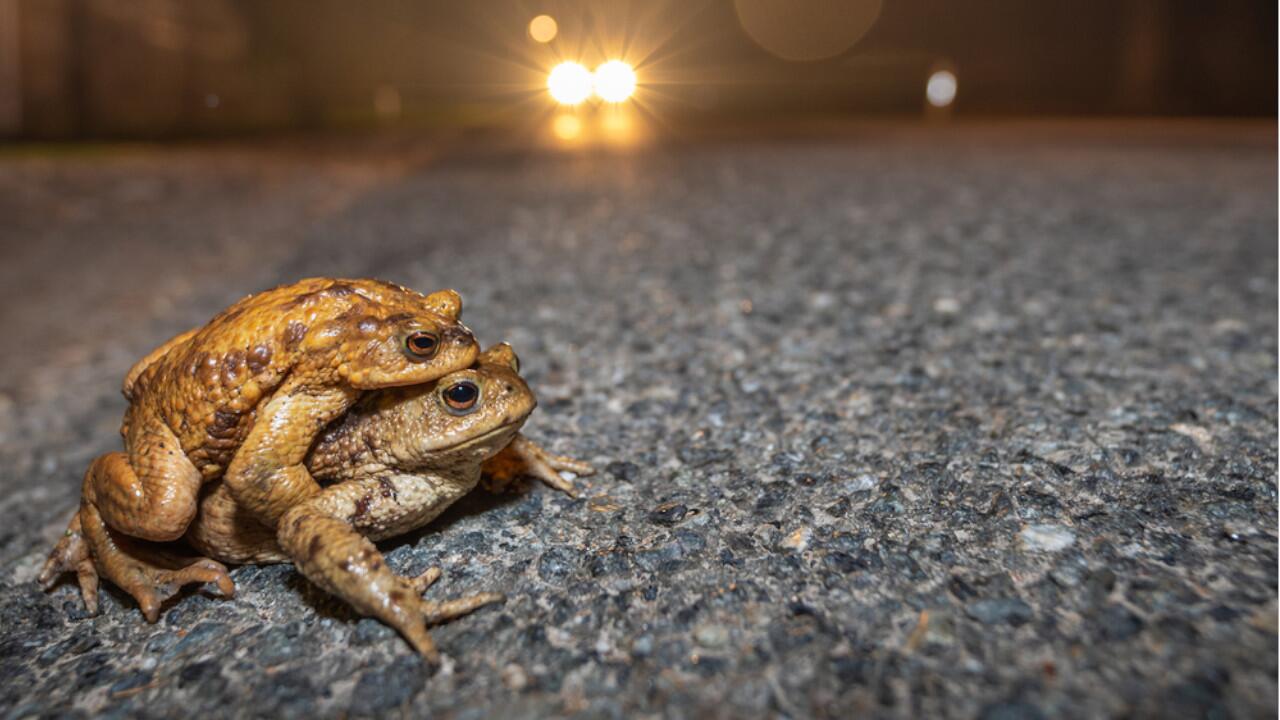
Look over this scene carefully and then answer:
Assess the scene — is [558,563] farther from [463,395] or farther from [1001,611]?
[1001,611]

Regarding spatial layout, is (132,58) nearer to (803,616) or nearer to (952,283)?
(952,283)

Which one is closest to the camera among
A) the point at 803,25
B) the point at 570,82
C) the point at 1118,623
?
the point at 1118,623

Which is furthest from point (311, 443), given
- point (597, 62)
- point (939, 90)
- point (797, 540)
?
point (939, 90)

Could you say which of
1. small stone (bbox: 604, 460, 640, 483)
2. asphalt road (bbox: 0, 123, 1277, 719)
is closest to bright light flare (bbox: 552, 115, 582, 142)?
asphalt road (bbox: 0, 123, 1277, 719)

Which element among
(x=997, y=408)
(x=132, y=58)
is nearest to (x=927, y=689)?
(x=997, y=408)

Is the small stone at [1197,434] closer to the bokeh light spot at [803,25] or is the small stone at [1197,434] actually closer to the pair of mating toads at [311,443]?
the pair of mating toads at [311,443]

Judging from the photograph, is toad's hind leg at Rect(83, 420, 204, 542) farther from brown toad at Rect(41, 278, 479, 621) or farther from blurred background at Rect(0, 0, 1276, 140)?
blurred background at Rect(0, 0, 1276, 140)

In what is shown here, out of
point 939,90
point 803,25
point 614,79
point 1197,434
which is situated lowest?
point 1197,434

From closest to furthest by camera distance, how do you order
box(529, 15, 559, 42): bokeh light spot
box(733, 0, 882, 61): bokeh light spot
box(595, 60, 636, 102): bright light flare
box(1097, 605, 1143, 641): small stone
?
1. box(1097, 605, 1143, 641): small stone
2. box(595, 60, 636, 102): bright light flare
3. box(529, 15, 559, 42): bokeh light spot
4. box(733, 0, 882, 61): bokeh light spot
